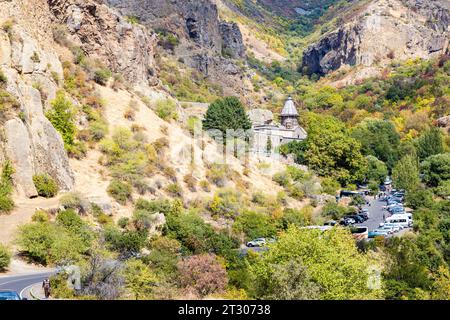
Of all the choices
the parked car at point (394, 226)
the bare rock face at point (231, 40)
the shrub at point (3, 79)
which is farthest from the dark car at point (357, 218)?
the bare rock face at point (231, 40)

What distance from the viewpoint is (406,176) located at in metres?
63.0

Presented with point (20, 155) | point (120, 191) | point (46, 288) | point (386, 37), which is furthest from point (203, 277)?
A: point (386, 37)

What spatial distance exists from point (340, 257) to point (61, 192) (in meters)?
19.4

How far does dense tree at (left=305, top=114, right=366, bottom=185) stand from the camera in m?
67.3

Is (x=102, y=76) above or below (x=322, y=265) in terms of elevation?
above

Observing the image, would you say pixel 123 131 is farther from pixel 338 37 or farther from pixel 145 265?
pixel 338 37

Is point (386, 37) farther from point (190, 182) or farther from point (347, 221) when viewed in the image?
point (190, 182)

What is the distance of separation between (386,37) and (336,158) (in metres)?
91.1

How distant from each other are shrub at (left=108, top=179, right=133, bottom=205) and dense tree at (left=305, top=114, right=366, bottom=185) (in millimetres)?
29293

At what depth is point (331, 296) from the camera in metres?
23.3

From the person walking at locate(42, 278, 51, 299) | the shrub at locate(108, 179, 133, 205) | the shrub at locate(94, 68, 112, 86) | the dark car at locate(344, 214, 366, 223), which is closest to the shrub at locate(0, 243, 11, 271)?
the person walking at locate(42, 278, 51, 299)

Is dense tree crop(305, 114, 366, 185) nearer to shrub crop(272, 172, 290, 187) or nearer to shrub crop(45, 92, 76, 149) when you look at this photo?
shrub crop(272, 172, 290, 187)

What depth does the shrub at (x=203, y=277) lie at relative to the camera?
27156 mm

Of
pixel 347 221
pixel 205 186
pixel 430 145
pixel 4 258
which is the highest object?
pixel 430 145
